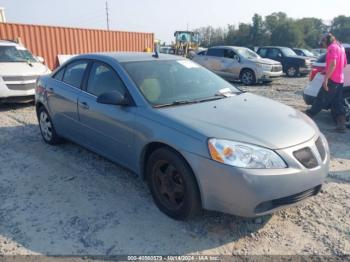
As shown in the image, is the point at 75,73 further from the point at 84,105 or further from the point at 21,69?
the point at 21,69

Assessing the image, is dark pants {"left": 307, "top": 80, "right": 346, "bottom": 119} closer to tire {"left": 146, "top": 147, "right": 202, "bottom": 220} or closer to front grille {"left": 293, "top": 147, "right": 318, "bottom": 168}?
front grille {"left": 293, "top": 147, "right": 318, "bottom": 168}

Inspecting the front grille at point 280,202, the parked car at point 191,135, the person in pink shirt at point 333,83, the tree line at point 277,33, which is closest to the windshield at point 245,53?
the person in pink shirt at point 333,83

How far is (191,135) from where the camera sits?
2.83 meters

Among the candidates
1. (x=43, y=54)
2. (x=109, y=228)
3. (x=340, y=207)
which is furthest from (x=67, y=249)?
(x=43, y=54)

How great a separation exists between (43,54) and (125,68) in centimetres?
1142

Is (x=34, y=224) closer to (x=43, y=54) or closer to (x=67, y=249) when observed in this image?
(x=67, y=249)

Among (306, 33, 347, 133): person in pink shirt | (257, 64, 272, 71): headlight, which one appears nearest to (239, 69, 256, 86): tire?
(257, 64, 272, 71): headlight

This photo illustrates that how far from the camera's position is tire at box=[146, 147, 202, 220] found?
2.86 m

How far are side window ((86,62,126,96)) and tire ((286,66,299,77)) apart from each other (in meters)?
15.8

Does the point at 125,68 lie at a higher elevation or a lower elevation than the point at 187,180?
higher

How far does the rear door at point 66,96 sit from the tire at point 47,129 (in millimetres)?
218

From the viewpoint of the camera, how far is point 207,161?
2693 mm

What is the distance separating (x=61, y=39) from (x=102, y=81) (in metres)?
11.5

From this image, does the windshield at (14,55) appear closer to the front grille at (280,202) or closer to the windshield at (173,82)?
the windshield at (173,82)
